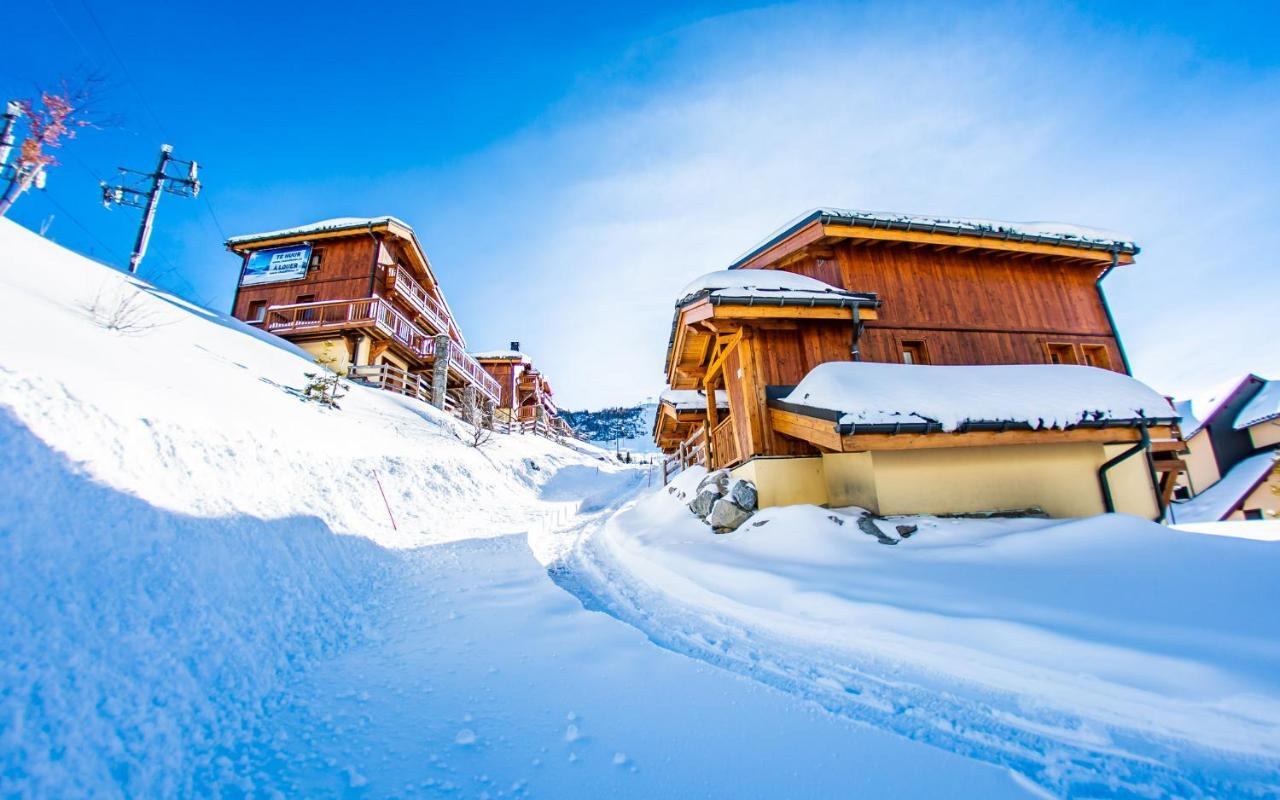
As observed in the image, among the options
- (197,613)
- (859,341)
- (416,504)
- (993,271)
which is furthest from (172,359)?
(993,271)

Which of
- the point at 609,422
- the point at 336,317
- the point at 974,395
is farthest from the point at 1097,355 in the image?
the point at 609,422

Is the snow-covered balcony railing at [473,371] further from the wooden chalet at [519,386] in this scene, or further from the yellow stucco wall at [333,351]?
the yellow stucco wall at [333,351]

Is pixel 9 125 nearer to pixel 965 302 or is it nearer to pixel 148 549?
pixel 148 549

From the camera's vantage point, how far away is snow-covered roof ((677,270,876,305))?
8.92 m

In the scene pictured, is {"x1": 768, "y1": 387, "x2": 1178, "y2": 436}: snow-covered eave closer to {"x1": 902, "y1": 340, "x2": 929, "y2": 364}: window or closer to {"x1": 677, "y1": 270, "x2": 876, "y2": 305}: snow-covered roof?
{"x1": 677, "y1": 270, "x2": 876, "y2": 305}: snow-covered roof

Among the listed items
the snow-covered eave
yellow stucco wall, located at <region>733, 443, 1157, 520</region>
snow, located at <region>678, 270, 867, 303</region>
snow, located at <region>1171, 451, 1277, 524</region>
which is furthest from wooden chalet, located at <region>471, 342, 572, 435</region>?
snow, located at <region>1171, 451, 1277, 524</region>

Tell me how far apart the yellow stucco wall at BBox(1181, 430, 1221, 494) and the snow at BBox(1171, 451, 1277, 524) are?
29 cm

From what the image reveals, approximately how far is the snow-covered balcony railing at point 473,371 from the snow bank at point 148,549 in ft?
52.7

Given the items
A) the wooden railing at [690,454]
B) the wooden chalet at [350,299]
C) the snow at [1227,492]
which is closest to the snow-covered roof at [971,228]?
the wooden railing at [690,454]

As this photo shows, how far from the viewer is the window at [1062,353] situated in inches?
453

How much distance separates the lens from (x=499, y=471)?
17328 millimetres

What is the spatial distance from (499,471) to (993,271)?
1687cm

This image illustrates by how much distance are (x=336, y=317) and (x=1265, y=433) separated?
1459 inches

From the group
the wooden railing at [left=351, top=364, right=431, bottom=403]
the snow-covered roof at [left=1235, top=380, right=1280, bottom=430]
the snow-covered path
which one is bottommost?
the snow-covered path
